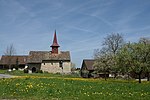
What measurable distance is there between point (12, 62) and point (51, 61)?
27258 mm

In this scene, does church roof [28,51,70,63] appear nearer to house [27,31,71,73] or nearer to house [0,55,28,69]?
house [27,31,71,73]

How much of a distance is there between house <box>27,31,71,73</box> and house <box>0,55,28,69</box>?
17875 millimetres

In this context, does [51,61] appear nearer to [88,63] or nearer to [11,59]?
[88,63]

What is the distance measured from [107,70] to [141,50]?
690 inches

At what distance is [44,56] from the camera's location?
87.0 metres

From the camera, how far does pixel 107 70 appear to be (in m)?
56.4

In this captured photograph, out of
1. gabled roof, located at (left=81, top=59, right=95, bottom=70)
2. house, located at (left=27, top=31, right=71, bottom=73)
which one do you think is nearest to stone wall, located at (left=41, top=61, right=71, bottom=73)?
house, located at (left=27, top=31, right=71, bottom=73)

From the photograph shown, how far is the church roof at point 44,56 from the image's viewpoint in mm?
86000

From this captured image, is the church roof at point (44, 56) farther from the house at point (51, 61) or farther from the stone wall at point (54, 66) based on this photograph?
the stone wall at point (54, 66)

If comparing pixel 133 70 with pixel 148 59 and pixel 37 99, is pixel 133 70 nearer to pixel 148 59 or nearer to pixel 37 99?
pixel 148 59

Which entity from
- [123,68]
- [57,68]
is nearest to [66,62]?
[57,68]

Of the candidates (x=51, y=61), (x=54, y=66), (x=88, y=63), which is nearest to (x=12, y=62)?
(x=51, y=61)

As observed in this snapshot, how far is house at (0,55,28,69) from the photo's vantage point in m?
103

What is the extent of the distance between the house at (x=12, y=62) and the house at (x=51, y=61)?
58.6 ft
